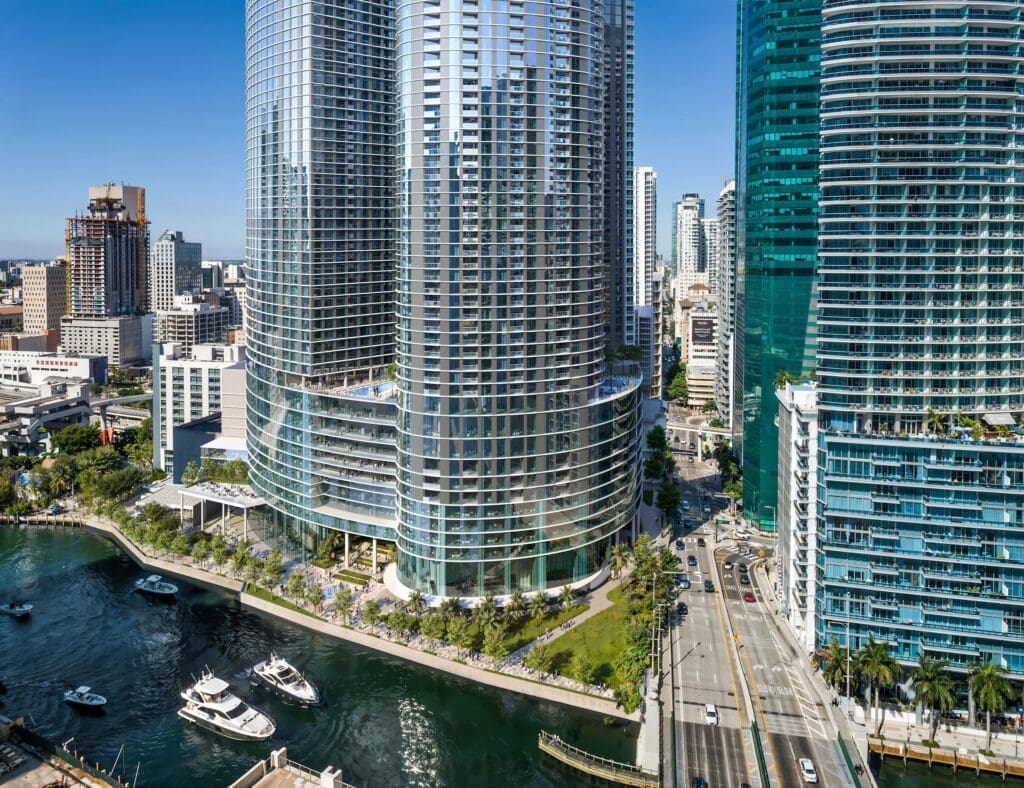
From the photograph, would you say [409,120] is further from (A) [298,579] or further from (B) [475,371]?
(A) [298,579]

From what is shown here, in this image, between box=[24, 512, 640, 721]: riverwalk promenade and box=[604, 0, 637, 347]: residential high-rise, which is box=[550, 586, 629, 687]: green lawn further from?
box=[604, 0, 637, 347]: residential high-rise

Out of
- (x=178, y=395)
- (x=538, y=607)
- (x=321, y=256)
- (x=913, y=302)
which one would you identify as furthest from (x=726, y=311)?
(x=178, y=395)

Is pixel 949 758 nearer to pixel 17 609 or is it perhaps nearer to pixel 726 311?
pixel 17 609

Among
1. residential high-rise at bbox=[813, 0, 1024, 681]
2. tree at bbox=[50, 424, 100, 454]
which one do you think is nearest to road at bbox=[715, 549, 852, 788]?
residential high-rise at bbox=[813, 0, 1024, 681]

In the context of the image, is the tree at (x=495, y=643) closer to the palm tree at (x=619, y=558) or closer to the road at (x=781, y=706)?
the road at (x=781, y=706)

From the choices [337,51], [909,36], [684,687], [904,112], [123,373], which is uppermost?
[337,51]

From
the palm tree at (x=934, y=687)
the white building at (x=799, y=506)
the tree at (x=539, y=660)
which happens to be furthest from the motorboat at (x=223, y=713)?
the palm tree at (x=934, y=687)

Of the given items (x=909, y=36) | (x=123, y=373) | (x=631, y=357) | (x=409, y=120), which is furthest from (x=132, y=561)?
(x=123, y=373)
